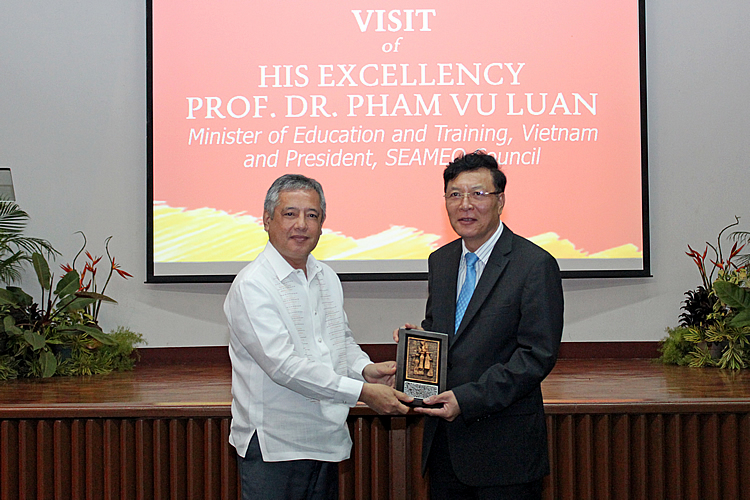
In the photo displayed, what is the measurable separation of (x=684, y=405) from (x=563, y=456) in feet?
1.71

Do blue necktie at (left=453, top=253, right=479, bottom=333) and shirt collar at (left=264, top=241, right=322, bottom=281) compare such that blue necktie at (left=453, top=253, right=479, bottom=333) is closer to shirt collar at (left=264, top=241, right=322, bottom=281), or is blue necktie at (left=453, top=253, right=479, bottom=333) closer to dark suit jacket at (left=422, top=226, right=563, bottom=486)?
dark suit jacket at (left=422, top=226, right=563, bottom=486)

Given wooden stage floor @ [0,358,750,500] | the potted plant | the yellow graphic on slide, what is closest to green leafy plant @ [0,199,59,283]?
the potted plant

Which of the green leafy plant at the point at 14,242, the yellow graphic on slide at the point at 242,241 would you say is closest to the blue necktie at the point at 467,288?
the yellow graphic on slide at the point at 242,241

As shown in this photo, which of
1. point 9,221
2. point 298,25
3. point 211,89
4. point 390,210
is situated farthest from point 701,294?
point 9,221

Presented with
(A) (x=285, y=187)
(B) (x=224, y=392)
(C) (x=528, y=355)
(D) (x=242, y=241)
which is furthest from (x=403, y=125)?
(C) (x=528, y=355)

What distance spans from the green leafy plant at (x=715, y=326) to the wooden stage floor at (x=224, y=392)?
13cm

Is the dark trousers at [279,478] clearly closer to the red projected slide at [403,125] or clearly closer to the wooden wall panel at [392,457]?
the wooden wall panel at [392,457]

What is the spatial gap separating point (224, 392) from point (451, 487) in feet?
4.51

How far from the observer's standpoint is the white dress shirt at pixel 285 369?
1.73 m

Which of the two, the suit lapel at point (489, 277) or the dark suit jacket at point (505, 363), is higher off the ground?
the suit lapel at point (489, 277)

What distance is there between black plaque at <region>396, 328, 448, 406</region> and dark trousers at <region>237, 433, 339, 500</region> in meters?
0.35

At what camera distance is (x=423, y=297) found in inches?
160

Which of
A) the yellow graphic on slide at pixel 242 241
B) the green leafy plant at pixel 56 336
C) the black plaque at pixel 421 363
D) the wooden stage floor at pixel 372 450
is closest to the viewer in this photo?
the black plaque at pixel 421 363

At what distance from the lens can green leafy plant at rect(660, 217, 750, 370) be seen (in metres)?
3.33
